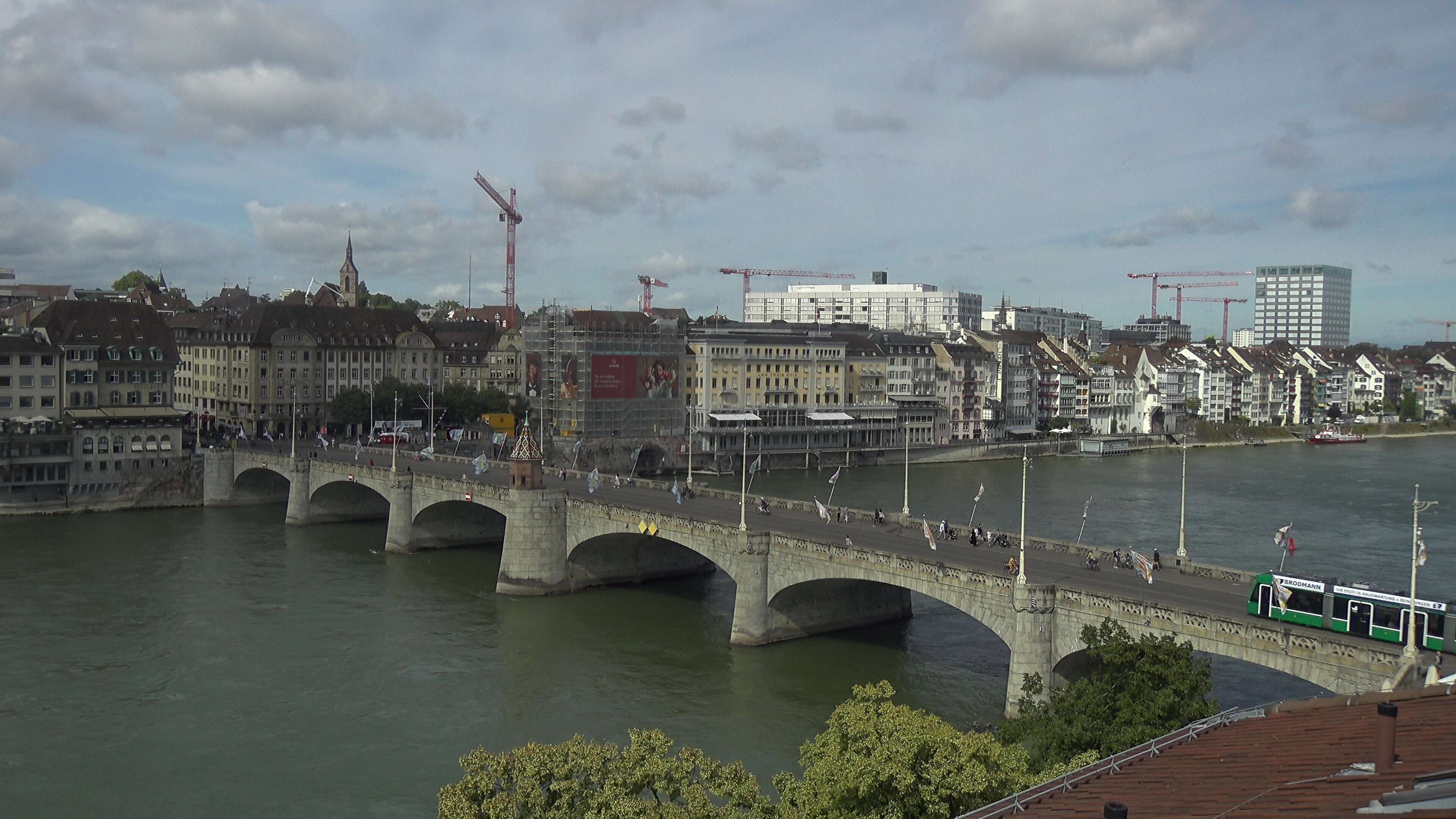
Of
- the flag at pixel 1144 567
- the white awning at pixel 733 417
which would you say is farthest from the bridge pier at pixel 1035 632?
the white awning at pixel 733 417

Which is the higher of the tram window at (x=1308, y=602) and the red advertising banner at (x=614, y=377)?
the red advertising banner at (x=614, y=377)

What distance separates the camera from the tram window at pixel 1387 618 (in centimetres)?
3108

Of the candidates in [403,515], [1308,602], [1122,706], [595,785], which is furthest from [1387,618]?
[403,515]

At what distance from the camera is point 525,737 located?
3634 cm

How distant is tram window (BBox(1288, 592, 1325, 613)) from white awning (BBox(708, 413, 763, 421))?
92.0 m

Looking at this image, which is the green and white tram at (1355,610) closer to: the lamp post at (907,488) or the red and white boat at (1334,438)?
the lamp post at (907,488)

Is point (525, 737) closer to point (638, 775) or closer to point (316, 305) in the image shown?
point (638, 775)

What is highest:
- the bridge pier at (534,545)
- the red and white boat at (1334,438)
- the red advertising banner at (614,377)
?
the red advertising banner at (614,377)

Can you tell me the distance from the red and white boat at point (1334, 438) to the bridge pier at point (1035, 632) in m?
156

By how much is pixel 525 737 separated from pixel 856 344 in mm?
109608

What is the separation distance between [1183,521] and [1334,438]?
147 m

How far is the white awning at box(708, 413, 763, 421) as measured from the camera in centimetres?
12512

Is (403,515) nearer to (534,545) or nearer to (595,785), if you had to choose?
(534,545)

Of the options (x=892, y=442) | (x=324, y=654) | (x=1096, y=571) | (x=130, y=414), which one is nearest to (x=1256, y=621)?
(x=1096, y=571)
